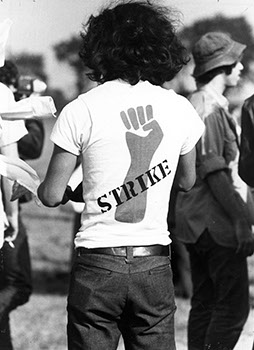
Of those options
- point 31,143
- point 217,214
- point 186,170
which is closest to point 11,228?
point 31,143

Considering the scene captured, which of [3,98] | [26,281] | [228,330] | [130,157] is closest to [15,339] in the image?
[26,281]

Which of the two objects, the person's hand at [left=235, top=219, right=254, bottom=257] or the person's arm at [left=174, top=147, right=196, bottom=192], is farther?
the person's hand at [left=235, top=219, right=254, bottom=257]

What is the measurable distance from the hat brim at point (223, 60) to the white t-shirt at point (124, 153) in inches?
37.7

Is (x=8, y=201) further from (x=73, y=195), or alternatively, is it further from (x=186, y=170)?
(x=186, y=170)

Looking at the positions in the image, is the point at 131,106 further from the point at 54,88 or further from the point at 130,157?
the point at 54,88

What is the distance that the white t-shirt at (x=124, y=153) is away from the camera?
2.48m

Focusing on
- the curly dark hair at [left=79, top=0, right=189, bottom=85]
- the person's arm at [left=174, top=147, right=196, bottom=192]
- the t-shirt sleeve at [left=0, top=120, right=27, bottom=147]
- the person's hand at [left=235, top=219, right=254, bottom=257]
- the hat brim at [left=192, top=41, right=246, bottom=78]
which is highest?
the curly dark hair at [left=79, top=0, right=189, bottom=85]

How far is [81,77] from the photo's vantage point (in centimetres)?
375

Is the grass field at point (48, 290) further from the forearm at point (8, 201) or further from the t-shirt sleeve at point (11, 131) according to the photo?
the t-shirt sleeve at point (11, 131)

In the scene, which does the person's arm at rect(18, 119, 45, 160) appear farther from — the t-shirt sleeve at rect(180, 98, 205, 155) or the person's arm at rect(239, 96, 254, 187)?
the t-shirt sleeve at rect(180, 98, 205, 155)

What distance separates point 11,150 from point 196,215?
85 centimetres

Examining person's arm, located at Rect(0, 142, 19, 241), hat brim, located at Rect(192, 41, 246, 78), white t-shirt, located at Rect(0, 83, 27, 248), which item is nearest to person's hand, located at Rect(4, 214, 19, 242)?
person's arm, located at Rect(0, 142, 19, 241)

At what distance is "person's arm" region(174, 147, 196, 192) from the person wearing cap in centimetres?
83

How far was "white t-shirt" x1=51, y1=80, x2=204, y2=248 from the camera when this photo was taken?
2482 mm
